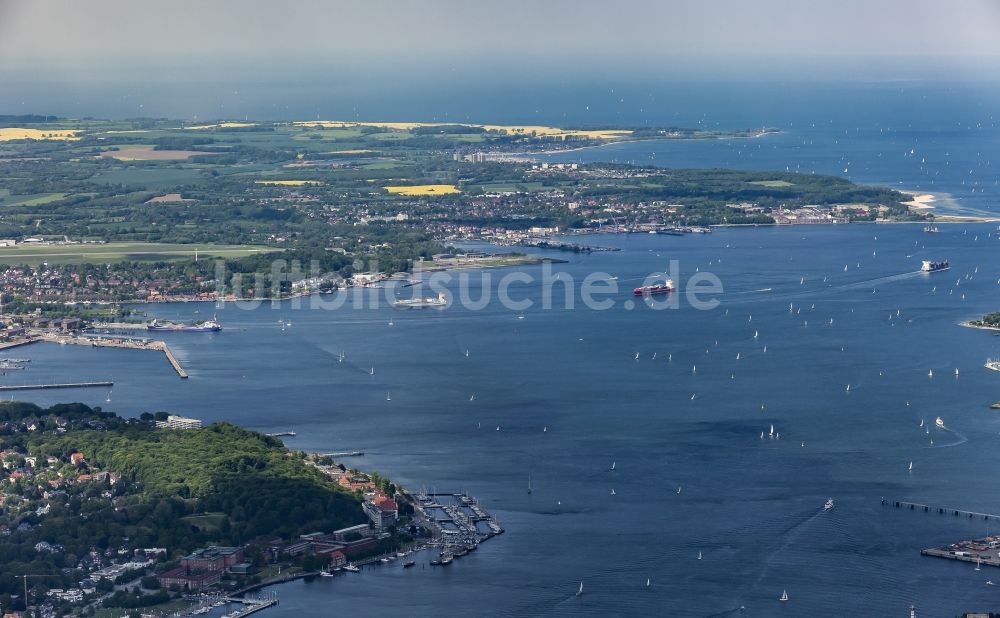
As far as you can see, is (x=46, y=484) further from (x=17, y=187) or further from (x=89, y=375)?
(x=17, y=187)

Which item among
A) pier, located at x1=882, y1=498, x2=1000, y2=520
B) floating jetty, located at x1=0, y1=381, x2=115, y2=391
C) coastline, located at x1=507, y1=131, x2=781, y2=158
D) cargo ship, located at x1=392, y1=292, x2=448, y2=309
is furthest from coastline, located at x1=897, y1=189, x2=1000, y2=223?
pier, located at x1=882, y1=498, x2=1000, y2=520

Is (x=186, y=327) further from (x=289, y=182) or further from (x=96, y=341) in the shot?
(x=289, y=182)

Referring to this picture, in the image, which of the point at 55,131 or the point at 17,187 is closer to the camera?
the point at 17,187

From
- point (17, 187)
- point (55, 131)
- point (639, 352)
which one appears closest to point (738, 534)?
point (639, 352)

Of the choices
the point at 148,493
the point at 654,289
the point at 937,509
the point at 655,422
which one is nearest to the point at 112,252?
the point at 654,289

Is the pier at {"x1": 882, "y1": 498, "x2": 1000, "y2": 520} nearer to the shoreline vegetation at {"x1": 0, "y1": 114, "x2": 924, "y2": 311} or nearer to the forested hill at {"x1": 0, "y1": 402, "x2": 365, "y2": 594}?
the forested hill at {"x1": 0, "y1": 402, "x2": 365, "y2": 594}

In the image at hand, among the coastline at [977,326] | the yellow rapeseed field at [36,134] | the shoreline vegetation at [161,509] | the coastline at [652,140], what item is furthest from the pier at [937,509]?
the yellow rapeseed field at [36,134]

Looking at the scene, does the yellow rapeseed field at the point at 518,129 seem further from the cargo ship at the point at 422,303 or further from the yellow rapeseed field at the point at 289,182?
the cargo ship at the point at 422,303
